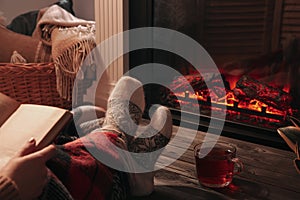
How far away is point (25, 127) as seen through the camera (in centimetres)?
118

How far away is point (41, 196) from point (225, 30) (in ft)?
4.62

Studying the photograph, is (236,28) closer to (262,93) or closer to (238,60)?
(238,60)

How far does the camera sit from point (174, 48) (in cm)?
221

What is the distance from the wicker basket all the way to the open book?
2.39ft

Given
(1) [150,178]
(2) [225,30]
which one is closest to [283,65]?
(2) [225,30]

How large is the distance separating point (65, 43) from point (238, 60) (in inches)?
33.4

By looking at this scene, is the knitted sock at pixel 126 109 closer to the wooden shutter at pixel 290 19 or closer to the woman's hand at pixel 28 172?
the woman's hand at pixel 28 172

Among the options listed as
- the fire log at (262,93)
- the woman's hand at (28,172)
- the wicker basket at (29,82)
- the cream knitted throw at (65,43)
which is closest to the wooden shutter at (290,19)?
the fire log at (262,93)

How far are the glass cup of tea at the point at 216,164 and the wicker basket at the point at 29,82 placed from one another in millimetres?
937

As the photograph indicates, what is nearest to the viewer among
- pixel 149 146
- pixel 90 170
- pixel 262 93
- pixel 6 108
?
pixel 90 170

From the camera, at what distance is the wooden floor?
4.75 ft

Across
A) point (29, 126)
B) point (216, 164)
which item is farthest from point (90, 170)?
point (216, 164)

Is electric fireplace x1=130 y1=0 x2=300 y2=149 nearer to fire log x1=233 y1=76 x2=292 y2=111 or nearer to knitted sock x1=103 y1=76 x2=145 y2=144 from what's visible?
fire log x1=233 y1=76 x2=292 y2=111

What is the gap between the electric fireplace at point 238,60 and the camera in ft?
6.20
